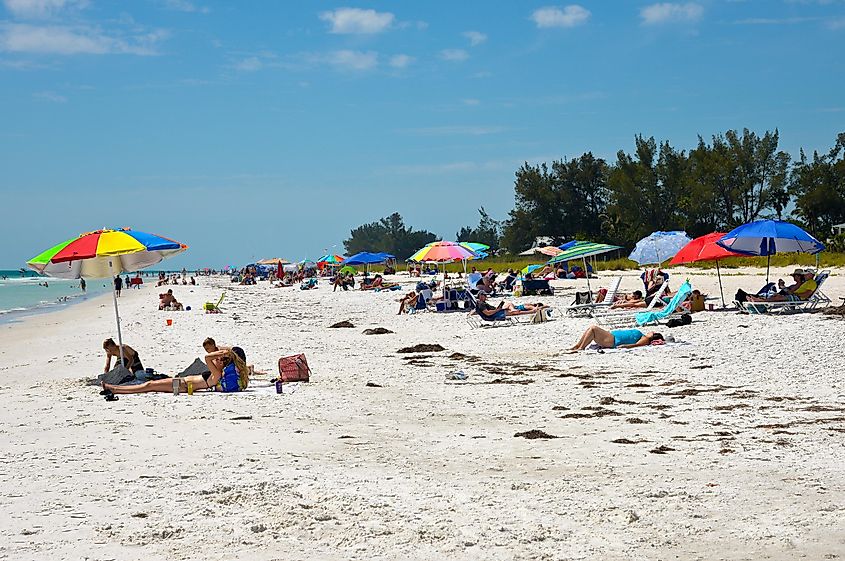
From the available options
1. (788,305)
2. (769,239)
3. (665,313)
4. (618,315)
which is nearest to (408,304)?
(618,315)

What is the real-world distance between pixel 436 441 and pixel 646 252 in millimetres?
16342

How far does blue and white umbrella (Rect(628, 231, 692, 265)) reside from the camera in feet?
74.1

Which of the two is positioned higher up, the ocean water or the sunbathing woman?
the ocean water

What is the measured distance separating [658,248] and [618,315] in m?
4.02

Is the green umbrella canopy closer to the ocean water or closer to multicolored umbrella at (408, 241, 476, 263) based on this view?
multicolored umbrella at (408, 241, 476, 263)

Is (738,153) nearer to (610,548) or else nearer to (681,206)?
(681,206)

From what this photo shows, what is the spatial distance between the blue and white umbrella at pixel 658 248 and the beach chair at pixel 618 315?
2.08m

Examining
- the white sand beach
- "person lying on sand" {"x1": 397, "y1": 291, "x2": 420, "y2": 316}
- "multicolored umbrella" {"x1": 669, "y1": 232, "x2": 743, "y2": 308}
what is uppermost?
"multicolored umbrella" {"x1": 669, "y1": 232, "x2": 743, "y2": 308}

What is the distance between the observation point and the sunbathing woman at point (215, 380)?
33.9 ft

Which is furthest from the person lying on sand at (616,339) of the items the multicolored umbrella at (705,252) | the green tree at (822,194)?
the green tree at (822,194)

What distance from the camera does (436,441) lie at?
7.46 metres

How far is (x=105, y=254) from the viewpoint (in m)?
10.6

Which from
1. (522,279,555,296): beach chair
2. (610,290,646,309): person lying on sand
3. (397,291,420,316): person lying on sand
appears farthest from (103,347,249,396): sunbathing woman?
(522,279,555,296): beach chair

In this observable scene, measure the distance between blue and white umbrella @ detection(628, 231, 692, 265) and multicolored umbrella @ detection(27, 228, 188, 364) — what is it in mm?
13861
